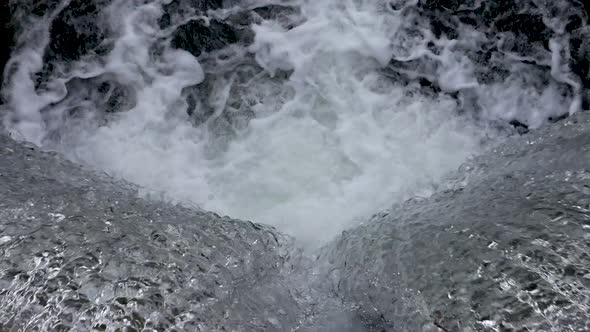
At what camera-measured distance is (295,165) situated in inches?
143

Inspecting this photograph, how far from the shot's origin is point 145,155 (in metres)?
3.60

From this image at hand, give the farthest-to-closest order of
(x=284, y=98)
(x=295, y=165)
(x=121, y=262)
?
(x=284, y=98) → (x=295, y=165) → (x=121, y=262)

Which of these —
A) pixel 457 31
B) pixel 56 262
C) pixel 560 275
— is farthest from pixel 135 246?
pixel 457 31

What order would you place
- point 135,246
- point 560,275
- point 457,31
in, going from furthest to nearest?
point 457,31, point 135,246, point 560,275

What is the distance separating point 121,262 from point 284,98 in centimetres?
220

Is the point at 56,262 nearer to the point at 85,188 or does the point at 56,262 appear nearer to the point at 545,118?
the point at 85,188

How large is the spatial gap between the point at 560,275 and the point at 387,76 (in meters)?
2.41

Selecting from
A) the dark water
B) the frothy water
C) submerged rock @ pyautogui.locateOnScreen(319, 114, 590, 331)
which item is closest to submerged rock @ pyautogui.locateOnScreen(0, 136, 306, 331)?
the dark water

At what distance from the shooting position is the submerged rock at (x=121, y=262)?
6.32 feet

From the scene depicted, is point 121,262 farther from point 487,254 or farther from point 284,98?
point 284,98

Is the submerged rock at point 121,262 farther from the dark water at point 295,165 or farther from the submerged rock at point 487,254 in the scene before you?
the submerged rock at point 487,254

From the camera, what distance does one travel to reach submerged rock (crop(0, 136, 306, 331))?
1927 mm

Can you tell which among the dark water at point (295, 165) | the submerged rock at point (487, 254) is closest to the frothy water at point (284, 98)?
the dark water at point (295, 165)

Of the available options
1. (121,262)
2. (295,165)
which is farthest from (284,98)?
(121,262)
